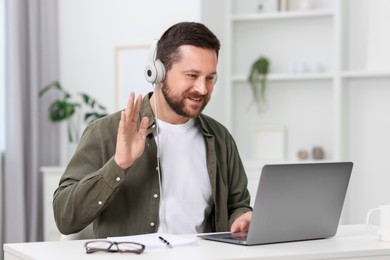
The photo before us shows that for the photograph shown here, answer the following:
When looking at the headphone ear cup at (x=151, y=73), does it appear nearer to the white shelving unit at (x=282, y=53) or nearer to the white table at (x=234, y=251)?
the white table at (x=234, y=251)

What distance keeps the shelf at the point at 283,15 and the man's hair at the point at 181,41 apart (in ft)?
8.56

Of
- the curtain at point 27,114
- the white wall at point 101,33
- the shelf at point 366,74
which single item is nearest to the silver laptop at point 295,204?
the shelf at point 366,74

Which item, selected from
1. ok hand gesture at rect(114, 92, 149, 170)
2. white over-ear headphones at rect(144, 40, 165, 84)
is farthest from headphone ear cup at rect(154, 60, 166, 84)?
ok hand gesture at rect(114, 92, 149, 170)

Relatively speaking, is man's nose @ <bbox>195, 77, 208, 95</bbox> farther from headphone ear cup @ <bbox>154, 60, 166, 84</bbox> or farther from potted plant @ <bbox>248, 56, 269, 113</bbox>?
potted plant @ <bbox>248, 56, 269, 113</bbox>

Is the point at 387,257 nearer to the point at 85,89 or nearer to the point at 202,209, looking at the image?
the point at 202,209

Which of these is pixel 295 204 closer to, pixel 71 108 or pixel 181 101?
pixel 181 101

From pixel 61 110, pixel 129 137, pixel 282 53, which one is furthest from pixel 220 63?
pixel 129 137

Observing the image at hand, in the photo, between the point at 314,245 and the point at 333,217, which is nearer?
the point at 314,245

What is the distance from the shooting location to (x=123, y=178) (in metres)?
2.55

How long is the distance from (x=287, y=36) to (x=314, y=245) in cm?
328

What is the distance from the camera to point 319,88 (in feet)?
17.9

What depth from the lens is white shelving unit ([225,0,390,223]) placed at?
5254 mm

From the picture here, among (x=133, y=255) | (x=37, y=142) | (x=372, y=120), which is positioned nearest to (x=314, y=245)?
(x=133, y=255)

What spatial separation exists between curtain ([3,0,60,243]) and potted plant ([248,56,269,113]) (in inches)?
57.5
